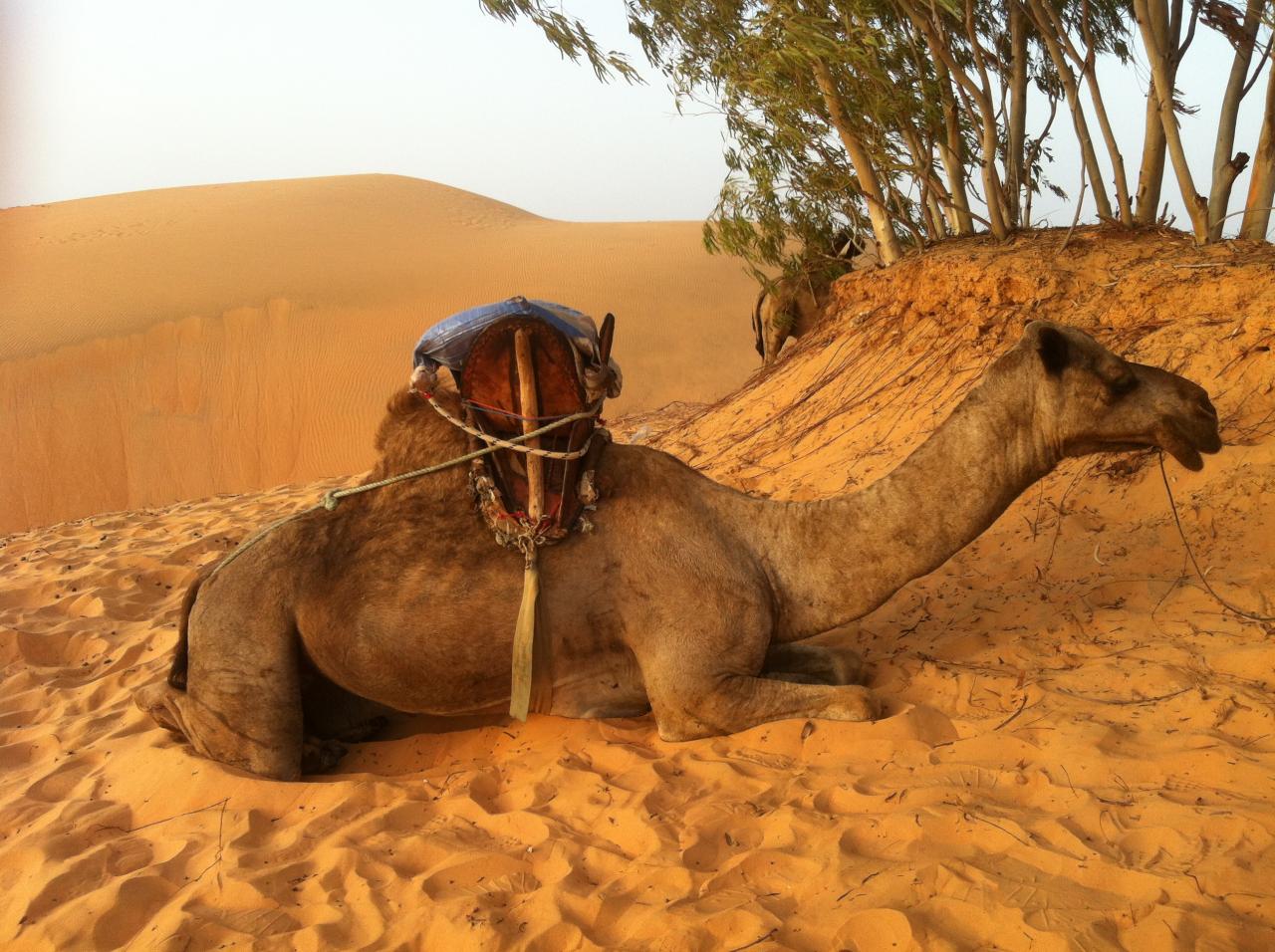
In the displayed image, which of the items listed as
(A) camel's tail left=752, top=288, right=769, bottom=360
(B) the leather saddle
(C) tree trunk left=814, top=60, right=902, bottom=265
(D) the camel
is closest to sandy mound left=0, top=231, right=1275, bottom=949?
(B) the leather saddle

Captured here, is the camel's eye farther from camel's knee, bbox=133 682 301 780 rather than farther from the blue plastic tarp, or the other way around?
camel's knee, bbox=133 682 301 780

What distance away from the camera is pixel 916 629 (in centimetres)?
538

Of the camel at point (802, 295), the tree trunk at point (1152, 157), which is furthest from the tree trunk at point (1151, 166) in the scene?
the camel at point (802, 295)

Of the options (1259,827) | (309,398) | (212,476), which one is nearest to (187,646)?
(1259,827)

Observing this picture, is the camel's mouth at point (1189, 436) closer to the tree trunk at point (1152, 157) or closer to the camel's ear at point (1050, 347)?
the camel's ear at point (1050, 347)

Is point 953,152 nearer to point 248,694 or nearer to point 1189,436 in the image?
point 1189,436

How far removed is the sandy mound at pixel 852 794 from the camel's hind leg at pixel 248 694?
5.4 inches

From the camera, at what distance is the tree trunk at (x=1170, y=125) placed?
25.1 feet

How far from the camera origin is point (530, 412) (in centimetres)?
439

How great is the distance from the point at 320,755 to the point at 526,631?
47.0 inches

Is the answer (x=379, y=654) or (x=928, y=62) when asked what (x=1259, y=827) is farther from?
(x=928, y=62)

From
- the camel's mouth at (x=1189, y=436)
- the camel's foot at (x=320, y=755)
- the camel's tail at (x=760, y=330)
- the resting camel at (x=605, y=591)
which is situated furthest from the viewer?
the camel's tail at (x=760, y=330)

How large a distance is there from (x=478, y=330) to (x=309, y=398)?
2262cm

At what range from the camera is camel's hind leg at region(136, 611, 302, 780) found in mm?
4445
